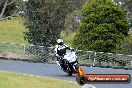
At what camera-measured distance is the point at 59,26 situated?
35.0m

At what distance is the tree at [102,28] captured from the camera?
32062 millimetres

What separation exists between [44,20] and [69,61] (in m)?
15.1

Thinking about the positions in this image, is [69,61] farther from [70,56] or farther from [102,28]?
[102,28]

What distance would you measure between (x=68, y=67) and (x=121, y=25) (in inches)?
523

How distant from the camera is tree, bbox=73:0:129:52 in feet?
105

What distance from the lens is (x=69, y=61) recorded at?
65.1 feet

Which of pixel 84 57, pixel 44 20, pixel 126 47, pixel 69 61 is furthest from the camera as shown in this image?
pixel 44 20

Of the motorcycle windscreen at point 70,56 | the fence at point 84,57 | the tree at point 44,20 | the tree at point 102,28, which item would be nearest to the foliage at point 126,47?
the tree at point 102,28

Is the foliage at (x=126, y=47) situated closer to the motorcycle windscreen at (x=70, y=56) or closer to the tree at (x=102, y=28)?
the tree at (x=102, y=28)

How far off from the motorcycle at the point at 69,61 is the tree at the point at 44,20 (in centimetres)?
1355

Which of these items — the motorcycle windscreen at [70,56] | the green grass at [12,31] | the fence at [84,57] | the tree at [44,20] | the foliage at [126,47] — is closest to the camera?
the motorcycle windscreen at [70,56]

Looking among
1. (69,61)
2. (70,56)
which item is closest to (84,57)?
(69,61)

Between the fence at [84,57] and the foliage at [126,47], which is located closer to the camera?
the fence at [84,57]

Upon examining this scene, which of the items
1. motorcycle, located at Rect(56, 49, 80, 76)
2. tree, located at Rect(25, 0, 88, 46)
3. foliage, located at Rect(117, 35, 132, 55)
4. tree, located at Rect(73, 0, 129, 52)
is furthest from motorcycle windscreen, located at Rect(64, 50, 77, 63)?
tree, located at Rect(25, 0, 88, 46)
